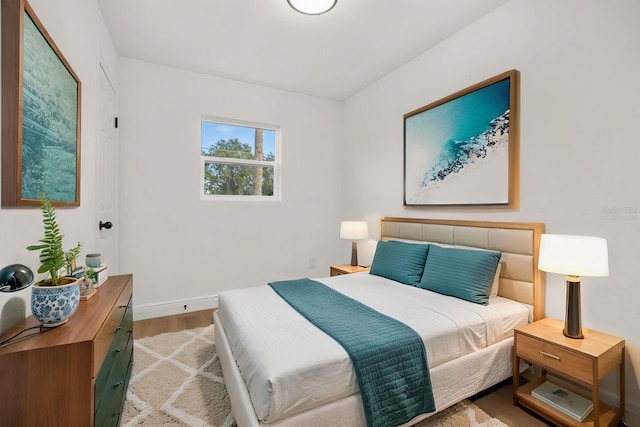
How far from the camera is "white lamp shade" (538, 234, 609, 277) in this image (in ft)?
5.22

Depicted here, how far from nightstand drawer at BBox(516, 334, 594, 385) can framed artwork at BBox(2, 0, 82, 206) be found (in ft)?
8.78

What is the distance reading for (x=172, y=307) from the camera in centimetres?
332

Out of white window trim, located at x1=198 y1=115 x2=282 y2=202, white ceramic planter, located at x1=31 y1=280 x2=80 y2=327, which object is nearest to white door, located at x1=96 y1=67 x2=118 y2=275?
white window trim, located at x1=198 y1=115 x2=282 y2=202

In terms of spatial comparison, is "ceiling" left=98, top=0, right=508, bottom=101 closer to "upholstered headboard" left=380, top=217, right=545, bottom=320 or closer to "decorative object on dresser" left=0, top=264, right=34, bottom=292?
"upholstered headboard" left=380, top=217, right=545, bottom=320

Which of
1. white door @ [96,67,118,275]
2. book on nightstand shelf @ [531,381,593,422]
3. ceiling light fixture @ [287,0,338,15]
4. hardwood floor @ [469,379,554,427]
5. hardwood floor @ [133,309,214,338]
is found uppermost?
ceiling light fixture @ [287,0,338,15]

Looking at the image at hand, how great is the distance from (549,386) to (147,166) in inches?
156

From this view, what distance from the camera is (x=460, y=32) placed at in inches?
105

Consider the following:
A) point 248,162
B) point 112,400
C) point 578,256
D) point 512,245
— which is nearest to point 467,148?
point 512,245

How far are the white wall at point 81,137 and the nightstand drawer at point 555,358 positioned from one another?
2.58 m

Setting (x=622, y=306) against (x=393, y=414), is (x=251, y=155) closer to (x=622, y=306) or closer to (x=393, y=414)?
(x=393, y=414)

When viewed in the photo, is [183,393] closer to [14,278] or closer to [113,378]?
[113,378]

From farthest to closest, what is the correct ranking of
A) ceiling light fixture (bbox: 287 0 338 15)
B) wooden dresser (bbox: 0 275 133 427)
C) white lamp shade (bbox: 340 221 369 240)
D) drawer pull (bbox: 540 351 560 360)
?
white lamp shade (bbox: 340 221 369 240) < ceiling light fixture (bbox: 287 0 338 15) < drawer pull (bbox: 540 351 560 360) < wooden dresser (bbox: 0 275 133 427)

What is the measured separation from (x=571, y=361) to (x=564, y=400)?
13.1 inches

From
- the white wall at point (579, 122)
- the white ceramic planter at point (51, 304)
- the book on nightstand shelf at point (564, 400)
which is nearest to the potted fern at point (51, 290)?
the white ceramic planter at point (51, 304)
